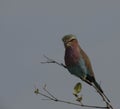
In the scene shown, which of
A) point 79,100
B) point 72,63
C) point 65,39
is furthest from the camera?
point 72,63

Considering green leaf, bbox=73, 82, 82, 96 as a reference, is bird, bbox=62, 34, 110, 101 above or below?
above

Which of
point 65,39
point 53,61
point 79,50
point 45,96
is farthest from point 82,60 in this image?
point 45,96

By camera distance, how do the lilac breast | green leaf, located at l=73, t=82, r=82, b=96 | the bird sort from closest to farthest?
green leaf, located at l=73, t=82, r=82, b=96
the bird
the lilac breast

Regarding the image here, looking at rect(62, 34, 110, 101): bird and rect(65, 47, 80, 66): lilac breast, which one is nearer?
rect(62, 34, 110, 101): bird

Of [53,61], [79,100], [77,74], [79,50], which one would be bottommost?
[79,100]

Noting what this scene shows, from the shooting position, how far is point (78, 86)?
12.2ft

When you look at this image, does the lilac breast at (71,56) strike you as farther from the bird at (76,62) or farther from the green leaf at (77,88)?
the green leaf at (77,88)

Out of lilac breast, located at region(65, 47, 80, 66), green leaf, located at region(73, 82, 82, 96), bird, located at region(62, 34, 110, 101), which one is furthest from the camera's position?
lilac breast, located at region(65, 47, 80, 66)

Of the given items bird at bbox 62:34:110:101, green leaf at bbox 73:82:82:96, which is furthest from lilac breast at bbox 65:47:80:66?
green leaf at bbox 73:82:82:96

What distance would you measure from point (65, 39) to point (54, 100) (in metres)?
2.60

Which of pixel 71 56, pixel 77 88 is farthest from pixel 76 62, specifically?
pixel 77 88

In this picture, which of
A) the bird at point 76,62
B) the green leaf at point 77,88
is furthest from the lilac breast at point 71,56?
the green leaf at point 77,88

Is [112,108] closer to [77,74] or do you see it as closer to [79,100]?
[79,100]

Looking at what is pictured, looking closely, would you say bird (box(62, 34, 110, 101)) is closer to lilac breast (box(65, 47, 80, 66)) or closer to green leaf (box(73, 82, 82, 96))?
lilac breast (box(65, 47, 80, 66))
